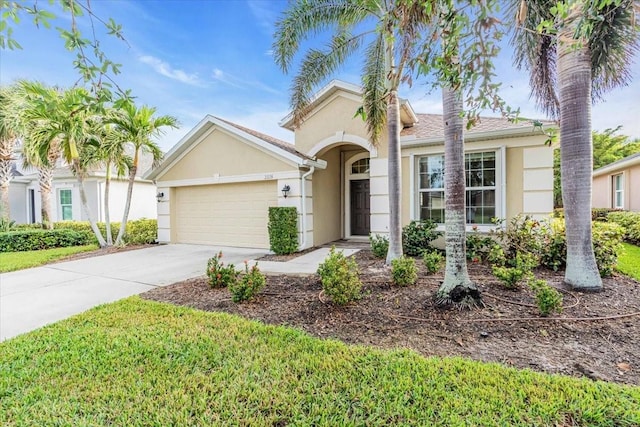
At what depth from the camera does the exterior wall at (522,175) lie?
27.3 feet

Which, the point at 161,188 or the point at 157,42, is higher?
the point at 157,42

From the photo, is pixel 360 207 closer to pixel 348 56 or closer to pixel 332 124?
pixel 332 124

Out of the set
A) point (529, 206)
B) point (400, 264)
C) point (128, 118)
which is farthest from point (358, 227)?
point (128, 118)

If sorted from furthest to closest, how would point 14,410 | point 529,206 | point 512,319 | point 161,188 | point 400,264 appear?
1. point 161,188
2. point 529,206
3. point 400,264
4. point 512,319
5. point 14,410

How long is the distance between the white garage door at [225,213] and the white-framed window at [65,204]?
9428 millimetres

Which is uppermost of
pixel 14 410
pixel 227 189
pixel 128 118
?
pixel 128 118

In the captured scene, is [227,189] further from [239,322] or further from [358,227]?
[239,322]

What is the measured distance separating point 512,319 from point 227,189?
10096 mm

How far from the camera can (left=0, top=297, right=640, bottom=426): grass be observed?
2479 mm

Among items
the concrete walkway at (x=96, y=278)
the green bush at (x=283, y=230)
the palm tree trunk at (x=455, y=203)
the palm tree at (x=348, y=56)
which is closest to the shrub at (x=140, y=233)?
the concrete walkway at (x=96, y=278)

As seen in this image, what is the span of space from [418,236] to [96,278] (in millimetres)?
8513

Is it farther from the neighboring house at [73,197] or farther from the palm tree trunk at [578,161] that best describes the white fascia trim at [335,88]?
the neighboring house at [73,197]

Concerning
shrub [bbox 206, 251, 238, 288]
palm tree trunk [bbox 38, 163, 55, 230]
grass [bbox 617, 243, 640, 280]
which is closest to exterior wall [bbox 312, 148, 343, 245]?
shrub [bbox 206, 251, 238, 288]

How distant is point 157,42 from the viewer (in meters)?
7.50
